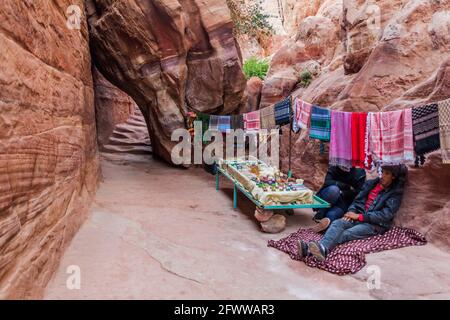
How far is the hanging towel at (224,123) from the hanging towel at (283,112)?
2929 millimetres

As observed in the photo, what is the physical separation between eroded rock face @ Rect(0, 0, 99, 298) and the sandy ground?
1.61ft

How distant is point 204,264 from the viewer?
4.27 meters

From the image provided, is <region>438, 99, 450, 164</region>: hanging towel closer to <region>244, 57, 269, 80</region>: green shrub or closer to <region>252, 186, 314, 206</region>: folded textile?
<region>252, 186, 314, 206</region>: folded textile

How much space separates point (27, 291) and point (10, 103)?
1.61m

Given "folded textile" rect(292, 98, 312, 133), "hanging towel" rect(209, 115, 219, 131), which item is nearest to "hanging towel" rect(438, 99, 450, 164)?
"folded textile" rect(292, 98, 312, 133)

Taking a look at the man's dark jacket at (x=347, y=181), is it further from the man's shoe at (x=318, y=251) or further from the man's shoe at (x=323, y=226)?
the man's shoe at (x=318, y=251)

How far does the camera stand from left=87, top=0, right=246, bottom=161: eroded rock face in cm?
951

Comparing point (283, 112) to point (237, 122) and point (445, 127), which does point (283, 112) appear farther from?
point (445, 127)

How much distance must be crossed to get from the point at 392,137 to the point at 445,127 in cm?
82

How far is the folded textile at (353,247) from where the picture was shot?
4117 mm

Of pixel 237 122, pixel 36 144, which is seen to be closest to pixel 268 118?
pixel 237 122

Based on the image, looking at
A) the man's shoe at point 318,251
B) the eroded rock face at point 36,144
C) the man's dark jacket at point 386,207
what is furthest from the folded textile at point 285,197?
the eroded rock face at point 36,144

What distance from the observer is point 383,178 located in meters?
5.03

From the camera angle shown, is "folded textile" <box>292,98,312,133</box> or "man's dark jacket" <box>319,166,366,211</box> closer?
"man's dark jacket" <box>319,166,366,211</box>
